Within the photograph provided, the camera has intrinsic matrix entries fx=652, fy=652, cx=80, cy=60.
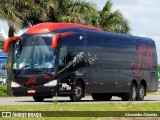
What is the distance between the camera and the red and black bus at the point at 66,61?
90.3 ft

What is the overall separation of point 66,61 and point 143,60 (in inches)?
303

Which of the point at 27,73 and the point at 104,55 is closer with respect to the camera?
the point at 27,73

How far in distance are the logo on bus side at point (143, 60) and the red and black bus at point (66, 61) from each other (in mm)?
1228

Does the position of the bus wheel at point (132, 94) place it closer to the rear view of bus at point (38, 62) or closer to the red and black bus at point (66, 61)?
the red and black bus at point (66, 61)

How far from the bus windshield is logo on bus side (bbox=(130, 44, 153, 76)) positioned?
6.86 meters

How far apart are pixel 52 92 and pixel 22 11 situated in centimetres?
1584

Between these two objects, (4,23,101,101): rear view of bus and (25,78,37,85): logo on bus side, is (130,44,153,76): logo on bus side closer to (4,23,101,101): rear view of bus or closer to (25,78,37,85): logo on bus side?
(4,23,101,101): rear view of bus

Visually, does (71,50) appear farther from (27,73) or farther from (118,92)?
(118,92)

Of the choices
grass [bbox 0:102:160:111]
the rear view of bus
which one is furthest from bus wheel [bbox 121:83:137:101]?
grass [bbox 0:102:160:111]

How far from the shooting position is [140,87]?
33.9m

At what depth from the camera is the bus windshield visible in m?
27.5

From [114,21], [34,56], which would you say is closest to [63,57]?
[34,56]

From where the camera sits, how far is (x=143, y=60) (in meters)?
34.3

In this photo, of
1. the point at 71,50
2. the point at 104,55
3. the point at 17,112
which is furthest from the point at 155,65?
the point at 17,112
